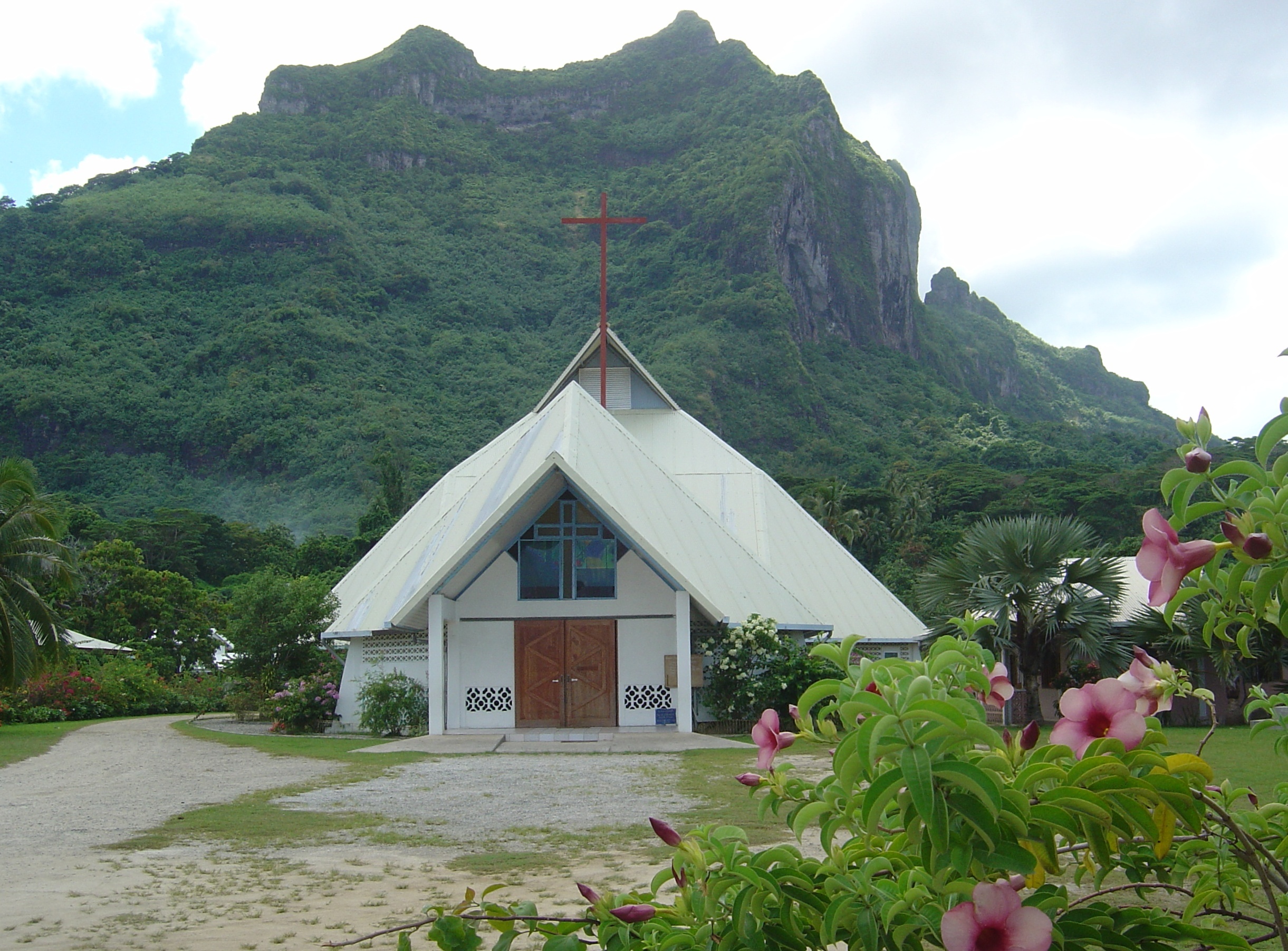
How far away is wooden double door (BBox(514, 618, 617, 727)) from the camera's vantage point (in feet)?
63.2

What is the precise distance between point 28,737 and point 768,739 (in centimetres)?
2312

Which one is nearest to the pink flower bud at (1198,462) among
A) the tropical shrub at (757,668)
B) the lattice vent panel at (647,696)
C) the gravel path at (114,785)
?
the gravel path at (114,785)

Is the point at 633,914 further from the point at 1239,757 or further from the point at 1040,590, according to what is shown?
the point at 1040,590

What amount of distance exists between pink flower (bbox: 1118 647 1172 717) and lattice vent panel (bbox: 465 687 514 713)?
17.7 m

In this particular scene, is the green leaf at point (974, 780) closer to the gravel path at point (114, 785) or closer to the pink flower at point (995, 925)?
the pink flower at point (995, 925)

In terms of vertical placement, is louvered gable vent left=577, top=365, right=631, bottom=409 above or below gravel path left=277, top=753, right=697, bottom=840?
above

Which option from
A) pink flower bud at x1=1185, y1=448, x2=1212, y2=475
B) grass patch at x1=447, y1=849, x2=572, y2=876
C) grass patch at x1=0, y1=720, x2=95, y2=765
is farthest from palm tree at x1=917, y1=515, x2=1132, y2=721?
pink flower bud at x1=1185, y1=448, x2=1212, y2=475

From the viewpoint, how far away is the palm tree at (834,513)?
55281 millimetres

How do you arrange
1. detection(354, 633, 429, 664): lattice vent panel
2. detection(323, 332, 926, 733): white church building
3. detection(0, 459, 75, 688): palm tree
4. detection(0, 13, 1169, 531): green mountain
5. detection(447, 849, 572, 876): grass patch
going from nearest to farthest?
1. detection(447, 849, 572, 876): grass patch
2. detection(323, 332, 926, 733): white church building
3. detection(354, 633, 429, 664): lattice vent panel
4. detection(0, 459, 75, 688): palm tree
5. detection(0, 13, 1169, 531): green mountain

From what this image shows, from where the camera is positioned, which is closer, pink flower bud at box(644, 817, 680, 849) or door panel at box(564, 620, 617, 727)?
pink flower bud at box(644, 817, 680, 849)

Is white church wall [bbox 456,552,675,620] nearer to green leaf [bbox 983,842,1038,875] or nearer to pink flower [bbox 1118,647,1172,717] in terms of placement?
pink flower [bbox 1118,647,1172,717]

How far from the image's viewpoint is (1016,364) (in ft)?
472

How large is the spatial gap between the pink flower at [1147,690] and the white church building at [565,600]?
50.4ft

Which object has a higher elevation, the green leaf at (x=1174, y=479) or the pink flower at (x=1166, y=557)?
the green leaf at (x=1174, y=479)
